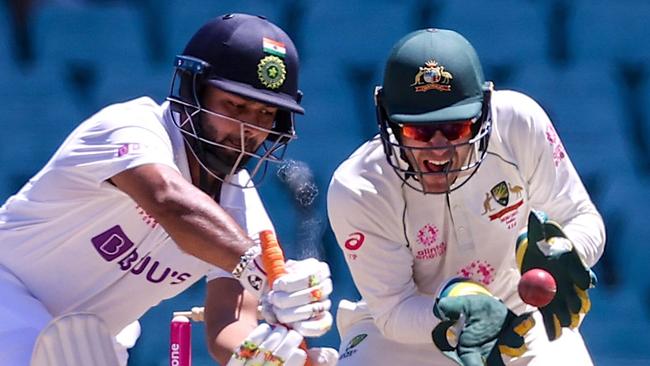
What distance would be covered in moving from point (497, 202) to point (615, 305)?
1.35 meters

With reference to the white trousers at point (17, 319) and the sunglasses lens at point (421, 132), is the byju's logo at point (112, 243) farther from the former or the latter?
the sunglasses lens at point (421, 132)

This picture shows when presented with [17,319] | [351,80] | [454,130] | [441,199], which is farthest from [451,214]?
[351,80]

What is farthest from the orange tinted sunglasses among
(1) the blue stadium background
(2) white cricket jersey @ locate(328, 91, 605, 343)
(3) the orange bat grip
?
(1) the blue stadium background

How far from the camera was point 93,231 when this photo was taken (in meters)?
3.22

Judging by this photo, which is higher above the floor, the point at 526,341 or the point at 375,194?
the point at 375,194

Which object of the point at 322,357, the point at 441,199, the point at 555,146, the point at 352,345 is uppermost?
the point at 555,146

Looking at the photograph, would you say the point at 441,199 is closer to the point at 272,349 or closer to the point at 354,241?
the point at 354,241

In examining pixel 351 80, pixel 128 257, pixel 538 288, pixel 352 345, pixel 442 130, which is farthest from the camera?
pixel 351 80

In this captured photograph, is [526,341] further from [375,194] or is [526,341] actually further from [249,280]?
[249,280]

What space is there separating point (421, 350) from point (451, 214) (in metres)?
0.34

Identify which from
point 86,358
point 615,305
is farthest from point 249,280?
point 615,305

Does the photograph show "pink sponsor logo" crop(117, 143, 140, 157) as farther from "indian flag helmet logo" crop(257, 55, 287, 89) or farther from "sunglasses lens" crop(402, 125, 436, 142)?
"sunglasses lens" crop(402, 125, 436, 142)

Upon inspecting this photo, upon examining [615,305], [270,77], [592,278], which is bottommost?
[615,305]

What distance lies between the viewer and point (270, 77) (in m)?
3.28
